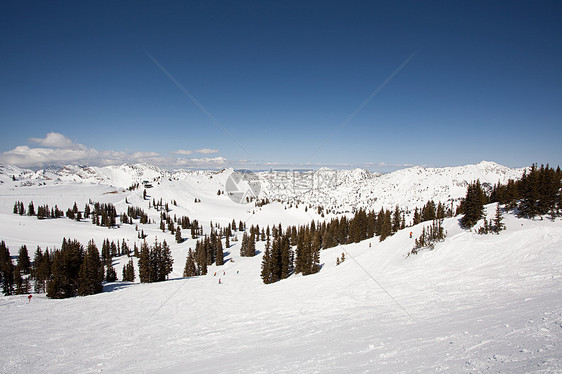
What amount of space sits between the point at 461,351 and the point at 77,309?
31000 mm

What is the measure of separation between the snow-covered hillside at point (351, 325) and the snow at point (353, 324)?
2.6 inches

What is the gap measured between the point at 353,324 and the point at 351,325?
19cm

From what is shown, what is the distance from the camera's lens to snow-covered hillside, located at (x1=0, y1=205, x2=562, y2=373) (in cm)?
724

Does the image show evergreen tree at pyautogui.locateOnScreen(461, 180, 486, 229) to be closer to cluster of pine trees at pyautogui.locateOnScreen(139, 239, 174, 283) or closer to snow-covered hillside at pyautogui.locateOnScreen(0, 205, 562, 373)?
snow-covered hillside at pyautogui.locateOnScreen(0, 205, 562, 373)

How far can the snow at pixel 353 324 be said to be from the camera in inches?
287

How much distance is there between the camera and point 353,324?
12430mm

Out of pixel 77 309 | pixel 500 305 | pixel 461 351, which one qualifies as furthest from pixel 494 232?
pixel 77 309

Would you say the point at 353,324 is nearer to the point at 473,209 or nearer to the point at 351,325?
the point at 351,325

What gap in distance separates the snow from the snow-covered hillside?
0.07 meters

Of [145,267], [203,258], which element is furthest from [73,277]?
[203,258]

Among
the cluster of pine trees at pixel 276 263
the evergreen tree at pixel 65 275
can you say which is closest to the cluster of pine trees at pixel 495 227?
the cluster of pine trees at pixel 276 263

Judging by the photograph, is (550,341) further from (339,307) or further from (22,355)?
(22,355)

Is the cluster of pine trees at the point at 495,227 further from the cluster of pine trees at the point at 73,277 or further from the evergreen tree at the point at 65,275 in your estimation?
the evergreen tree at the point at 65,275

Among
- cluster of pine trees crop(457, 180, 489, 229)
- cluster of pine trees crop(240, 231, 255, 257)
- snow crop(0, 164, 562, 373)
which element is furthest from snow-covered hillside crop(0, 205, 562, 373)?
cluster of pine trees crop(240, 231, 255, 257)
